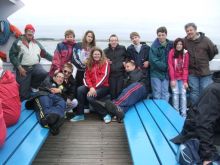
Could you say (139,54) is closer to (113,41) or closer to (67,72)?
(113,41)

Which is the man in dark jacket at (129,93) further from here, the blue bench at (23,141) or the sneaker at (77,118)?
the blue bench at (23,141)

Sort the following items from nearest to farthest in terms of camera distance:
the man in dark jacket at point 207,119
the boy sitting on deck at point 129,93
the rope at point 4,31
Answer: the man in dark jacket at point 207,119 < the boy sitting on deck at point 129,93 < the rope at point 4,31

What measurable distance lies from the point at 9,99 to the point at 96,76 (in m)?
1.85

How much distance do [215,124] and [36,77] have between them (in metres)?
4.00

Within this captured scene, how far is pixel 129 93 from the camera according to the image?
4.91 meters

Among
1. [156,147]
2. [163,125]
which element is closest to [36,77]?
[163,125]

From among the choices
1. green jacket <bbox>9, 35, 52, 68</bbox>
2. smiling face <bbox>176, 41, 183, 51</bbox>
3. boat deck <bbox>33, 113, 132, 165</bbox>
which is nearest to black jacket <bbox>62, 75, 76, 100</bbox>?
boat deck <bbox>33, 113, 132, 165</bbox>

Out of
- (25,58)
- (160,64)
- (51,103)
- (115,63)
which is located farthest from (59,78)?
(160,64)

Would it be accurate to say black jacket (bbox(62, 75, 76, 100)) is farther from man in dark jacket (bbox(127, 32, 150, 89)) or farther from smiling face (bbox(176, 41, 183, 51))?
smiling face (bbox(176, 41, 183, 51))

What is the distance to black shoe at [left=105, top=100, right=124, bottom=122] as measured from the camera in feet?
15.1

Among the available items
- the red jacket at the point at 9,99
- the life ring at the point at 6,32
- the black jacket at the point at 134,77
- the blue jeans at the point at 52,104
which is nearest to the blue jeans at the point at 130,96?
the black jacket at the point at 134,77

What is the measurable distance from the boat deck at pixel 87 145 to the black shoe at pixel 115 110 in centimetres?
23

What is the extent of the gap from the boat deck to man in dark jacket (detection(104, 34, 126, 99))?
608 millimetres

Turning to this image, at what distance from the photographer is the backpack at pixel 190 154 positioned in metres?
2.57
